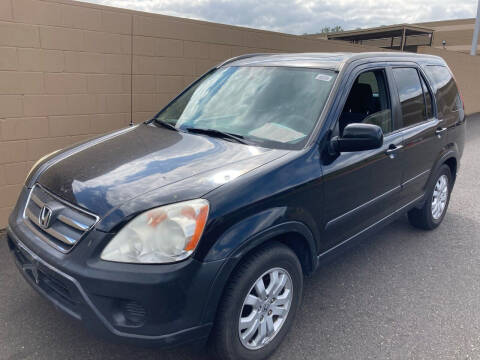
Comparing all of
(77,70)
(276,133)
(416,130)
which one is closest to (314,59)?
(276,133)

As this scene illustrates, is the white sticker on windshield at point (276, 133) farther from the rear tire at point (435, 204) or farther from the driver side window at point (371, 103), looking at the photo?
the rear tire at point (435, 204)

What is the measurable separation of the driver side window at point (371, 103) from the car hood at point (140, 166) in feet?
3.88

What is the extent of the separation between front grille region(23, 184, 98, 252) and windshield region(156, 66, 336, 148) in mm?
1202

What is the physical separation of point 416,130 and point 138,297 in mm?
3018

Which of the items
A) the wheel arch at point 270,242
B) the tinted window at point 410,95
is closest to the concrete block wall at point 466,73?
the tinted window at point 410,95

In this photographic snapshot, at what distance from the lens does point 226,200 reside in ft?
7.38

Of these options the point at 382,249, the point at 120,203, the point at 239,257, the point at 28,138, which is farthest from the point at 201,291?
the point at 28,138

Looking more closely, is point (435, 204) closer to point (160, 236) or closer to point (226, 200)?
point (226, 200)

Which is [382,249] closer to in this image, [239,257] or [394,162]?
[394,162]

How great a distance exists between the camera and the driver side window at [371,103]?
3.54m

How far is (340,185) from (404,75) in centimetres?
162

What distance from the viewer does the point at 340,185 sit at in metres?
2.99

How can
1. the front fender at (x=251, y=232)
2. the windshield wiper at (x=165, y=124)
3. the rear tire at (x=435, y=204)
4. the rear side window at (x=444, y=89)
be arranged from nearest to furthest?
the front fender at (x=251, y=232) → the windshield wiper at (x=165, y=124) → the rear side window at (x=444, y=89) → the rear tire at (x=435, y=204)

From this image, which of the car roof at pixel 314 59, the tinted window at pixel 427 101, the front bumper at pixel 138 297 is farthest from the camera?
the tinted window at pixel 427 101
